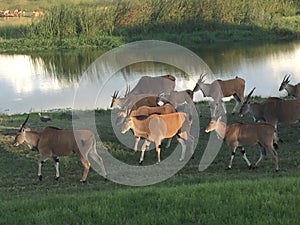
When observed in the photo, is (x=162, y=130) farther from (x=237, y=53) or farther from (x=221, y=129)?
(x=237, y=53)

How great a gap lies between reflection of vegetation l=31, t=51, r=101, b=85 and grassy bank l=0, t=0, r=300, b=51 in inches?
83.8

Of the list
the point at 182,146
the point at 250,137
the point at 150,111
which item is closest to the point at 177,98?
the point at 150,111

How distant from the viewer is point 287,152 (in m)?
9.25

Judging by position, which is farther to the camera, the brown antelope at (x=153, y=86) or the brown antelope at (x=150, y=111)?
the brown antelope at (x=153, y=86)

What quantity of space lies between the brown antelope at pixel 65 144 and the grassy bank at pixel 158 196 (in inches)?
10.2

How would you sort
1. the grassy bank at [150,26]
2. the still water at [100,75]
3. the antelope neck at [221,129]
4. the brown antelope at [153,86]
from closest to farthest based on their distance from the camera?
1. the antelope neck at [221,129]
2. the brown antelope at [153,86]
3. the still water at [100,75]
4. the grassy bank at [150,26]

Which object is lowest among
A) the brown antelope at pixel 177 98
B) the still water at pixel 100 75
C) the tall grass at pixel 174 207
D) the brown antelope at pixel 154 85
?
the still water at pixel 100 75

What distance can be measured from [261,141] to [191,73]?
9.91m

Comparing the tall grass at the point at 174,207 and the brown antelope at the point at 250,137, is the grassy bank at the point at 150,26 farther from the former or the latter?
the tall grass at the point at 174,207

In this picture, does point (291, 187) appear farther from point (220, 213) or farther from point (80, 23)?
point (80, 23)

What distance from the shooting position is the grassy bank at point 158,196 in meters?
5.45

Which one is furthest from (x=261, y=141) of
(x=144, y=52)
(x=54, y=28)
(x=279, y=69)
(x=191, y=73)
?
(x=54, y=28)

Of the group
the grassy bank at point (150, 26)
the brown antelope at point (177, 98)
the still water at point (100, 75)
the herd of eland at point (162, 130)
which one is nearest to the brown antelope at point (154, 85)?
the herd of eland at point (162, 130)

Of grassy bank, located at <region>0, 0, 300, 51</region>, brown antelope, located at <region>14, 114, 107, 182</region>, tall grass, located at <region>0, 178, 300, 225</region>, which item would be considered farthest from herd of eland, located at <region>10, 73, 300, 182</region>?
grassy bank, located at <region>0, 0, 300, 51</region>
